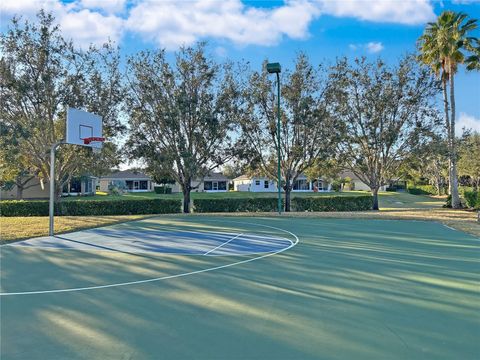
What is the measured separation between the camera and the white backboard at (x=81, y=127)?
14.0m

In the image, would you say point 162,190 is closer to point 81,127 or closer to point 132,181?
point 132,181

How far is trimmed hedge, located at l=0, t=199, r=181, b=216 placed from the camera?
2070 cm

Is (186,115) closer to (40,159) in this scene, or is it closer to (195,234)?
(40,159)

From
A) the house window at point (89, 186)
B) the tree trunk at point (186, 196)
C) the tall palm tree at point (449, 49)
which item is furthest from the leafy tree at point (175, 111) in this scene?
the house window at point (89, 186)

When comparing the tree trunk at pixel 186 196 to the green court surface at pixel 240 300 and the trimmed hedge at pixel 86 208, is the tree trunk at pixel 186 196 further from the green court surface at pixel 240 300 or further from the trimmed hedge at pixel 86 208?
the green court surface at pixel 240 300

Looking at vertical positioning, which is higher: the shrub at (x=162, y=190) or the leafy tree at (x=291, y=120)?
the leafy tree at (x=291, y=120)

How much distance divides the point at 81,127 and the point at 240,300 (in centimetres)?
1195

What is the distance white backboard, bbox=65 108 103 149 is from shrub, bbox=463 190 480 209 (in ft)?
74.2

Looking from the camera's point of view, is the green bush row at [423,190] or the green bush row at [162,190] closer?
the green bush row at [162,190]

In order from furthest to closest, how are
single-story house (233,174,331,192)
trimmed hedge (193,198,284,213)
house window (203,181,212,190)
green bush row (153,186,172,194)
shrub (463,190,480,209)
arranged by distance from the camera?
house window (203,181,212,190) → single-story house (233,174,331,192) → green bush row (153,186,172,194) → shrub (463,190,480,209) → trimmed hedge (193,198,284,213)

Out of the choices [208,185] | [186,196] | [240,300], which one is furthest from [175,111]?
[208,185]

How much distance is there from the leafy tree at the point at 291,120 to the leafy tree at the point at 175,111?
5.19ft

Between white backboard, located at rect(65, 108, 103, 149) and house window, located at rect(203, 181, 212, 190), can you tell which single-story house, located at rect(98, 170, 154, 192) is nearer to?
house window, located at rect(203, 181, 212, 190)

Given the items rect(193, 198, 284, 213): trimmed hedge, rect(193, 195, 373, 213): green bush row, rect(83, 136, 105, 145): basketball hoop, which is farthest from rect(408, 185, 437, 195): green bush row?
rect(83, 136, 105, 145): basketball hoop
